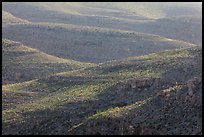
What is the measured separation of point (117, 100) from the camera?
108 ft

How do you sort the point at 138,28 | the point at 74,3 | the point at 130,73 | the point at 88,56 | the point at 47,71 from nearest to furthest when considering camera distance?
the point at 130,73 < the point at 47,71 < the point at 88,56 < the point at 138,28 < the point at 74,3

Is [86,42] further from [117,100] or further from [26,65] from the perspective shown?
[117,100]

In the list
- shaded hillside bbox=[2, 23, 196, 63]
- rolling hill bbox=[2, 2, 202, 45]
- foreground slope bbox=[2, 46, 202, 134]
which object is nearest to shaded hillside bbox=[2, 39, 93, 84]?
foreground slope bbox=[2, 46, 202, 134]

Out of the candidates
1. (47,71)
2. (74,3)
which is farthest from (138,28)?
(47,71)

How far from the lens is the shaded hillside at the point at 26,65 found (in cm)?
4909

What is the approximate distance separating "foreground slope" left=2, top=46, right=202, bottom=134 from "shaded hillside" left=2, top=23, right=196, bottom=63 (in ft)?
60.1

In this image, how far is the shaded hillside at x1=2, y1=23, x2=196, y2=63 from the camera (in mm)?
64750

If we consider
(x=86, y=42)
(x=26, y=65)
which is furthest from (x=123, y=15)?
(x=26, y=65)

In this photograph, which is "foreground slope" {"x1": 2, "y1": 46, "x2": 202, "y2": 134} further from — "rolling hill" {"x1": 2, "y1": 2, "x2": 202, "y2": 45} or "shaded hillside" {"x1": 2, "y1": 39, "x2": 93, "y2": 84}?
"rolling hill" {"x1": 2, "y1": 2, "x2": 202, "y2": 45}

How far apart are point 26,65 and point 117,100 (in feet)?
71.6

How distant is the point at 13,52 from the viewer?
57.3 metres

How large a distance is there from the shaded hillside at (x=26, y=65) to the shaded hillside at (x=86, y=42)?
6.87 m

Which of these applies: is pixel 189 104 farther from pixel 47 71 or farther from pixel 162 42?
pixel 162 42

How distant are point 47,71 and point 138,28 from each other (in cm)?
4128
